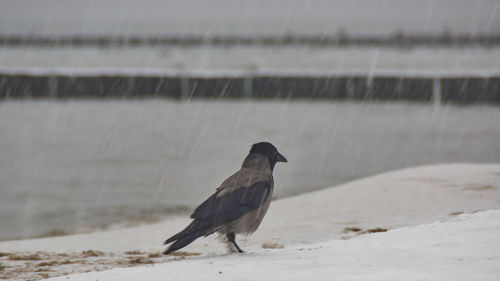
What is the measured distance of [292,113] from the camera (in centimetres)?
2383

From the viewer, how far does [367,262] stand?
12.3 feet

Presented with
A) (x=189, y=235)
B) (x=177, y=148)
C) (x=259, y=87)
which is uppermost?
(x=259, y=87)

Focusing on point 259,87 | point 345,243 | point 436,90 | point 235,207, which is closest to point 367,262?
point 345,243

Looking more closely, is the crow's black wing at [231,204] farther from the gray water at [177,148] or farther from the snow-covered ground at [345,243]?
the gray water at [177,148]

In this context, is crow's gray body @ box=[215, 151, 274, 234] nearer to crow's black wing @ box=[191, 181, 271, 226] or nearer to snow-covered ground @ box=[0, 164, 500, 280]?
crow's black wing @ box=[191, 181, 271, 226]

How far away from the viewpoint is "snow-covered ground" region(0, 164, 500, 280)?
364 centimetres

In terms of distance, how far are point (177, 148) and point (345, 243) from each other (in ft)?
40.9

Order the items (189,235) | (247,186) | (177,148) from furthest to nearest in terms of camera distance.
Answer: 1. (177,148)
2. (247,186)
3. (189,235)

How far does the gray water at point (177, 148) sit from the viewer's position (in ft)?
33.1

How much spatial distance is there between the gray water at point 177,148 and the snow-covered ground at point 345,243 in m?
2.32

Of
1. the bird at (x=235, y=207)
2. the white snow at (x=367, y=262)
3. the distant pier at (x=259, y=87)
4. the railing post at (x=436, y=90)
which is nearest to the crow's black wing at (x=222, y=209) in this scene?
the bird at (x=235, y=207)

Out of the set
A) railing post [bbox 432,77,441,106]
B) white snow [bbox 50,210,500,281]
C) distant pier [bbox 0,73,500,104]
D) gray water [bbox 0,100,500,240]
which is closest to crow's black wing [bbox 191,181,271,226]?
white snow [bbox 50,210,500,281]

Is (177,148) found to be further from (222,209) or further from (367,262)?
(367,262)

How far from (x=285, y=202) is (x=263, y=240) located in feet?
7.31
